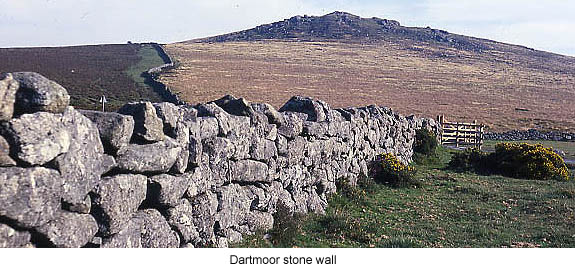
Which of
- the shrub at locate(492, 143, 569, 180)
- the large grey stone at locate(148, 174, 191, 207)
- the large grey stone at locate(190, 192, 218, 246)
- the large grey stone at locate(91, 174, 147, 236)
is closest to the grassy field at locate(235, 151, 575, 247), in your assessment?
the large grey stone at locate(190, 192, 218, 246)

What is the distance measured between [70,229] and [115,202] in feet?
2.19

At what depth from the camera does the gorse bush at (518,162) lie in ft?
60.8

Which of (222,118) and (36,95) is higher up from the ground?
(36,95)

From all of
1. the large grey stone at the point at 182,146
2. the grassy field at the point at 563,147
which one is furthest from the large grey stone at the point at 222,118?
the grassy field at the point at 563,147

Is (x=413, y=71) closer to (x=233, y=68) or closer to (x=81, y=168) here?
(x=233, y=68)

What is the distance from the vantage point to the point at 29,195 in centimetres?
429

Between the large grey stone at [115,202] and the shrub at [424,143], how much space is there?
19591mm

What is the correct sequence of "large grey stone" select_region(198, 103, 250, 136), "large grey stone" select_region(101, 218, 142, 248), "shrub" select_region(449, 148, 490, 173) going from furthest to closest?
"shrub" select_region(449, 148, 490, 173) < "large grey stone" select_region(198, 103, 250, 136) < "large grey stone" select_region(101, 218, 142, 248)

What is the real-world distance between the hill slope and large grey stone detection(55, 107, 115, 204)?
3627 centimetres

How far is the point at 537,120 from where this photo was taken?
5334cm

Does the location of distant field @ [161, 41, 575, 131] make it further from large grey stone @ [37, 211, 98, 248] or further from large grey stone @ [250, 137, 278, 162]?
large grey stone @ [37, 211, 98, 248]

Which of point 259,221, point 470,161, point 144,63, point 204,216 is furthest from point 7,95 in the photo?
point 144,63

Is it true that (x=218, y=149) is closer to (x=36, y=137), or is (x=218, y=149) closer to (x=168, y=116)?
(x=168, y=116)

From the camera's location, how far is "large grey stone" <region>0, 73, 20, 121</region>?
4.26 metres
